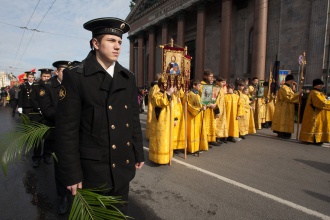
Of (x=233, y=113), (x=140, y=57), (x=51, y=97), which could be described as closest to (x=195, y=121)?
(x=233, y=113)

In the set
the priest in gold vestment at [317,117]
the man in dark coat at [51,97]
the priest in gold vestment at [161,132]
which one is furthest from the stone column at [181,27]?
the man in dark coat at [51,97]

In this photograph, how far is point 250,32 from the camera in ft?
61.8

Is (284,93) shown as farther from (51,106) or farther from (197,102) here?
(51,106)

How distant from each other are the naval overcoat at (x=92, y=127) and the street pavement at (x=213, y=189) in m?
1.50

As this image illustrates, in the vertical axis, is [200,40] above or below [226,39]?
above

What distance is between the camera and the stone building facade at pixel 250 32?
13.8 metres

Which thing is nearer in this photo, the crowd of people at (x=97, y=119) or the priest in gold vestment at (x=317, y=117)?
the crowd of people at (x=97, y=119)

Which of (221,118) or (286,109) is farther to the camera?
(286,109)

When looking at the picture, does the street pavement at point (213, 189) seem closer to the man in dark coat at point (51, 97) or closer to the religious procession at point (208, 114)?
the religious procession at point (208, 114)

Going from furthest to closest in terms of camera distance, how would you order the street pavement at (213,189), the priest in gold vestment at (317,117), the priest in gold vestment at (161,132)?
the priest in gold vestment at (317,117) < the priest in gold vestment at (161,132) < the street pavement at (213,189)

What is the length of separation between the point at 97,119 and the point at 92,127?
8 centimetres

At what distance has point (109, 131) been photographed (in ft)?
5.85

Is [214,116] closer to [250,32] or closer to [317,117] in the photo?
[317,117]

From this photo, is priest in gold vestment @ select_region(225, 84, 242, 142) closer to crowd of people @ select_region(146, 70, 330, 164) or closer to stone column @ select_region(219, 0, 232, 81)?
crowd of people @ select_region(146, 70, 330, 164)
